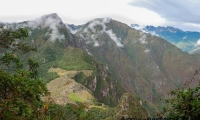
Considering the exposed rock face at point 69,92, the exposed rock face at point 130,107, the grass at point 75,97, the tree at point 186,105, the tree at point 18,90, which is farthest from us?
the grass at point 75,97

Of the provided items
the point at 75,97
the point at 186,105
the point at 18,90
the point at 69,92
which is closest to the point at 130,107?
the point at 75,97

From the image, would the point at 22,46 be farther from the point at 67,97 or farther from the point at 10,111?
the point at 67,97

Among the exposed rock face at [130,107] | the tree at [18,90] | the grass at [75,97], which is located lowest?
the grass at [75,97]

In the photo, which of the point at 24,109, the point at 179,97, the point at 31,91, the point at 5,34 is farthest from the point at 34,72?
the point at 179,97

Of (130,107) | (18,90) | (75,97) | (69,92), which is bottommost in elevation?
(75,97)

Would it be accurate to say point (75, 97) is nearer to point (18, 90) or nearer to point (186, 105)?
point (18, 90)

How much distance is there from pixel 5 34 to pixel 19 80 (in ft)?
23.3

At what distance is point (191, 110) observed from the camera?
1143 centimetres

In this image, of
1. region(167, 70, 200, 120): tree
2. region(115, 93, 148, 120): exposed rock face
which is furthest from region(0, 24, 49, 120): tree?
region(115, 93, 148, 120): exposed rock face

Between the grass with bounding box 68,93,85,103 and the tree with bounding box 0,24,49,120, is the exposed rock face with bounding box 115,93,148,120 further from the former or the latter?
the tree with bounding box 0,24,49,120

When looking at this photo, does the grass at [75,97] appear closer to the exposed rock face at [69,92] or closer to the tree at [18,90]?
the exposed rock face at [69,92]

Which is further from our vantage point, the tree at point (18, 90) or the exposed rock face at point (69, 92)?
the exposed rock face at point (69, 92)

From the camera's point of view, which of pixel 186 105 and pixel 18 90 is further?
pixel 18 90

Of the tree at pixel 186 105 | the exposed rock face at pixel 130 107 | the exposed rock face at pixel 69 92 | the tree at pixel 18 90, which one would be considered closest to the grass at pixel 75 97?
the exposed rock face at pixel 69 92
